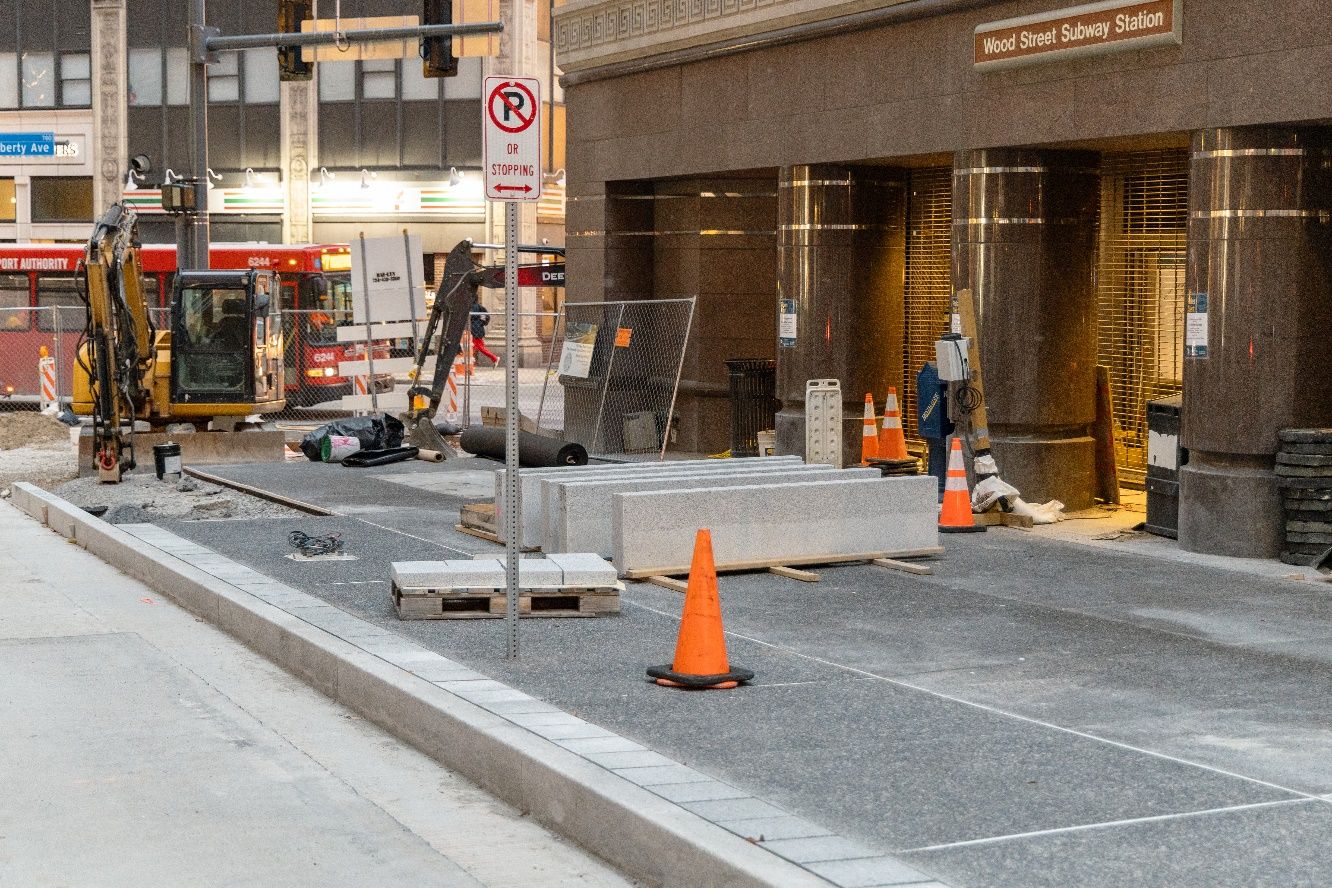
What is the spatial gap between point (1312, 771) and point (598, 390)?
1732cm

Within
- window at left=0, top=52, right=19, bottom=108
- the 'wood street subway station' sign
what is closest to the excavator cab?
the 'wood street subway station' sign

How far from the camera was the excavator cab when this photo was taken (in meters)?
27.6

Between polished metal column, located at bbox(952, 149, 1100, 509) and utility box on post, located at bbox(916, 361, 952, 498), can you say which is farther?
utility box on post, located at bbox(916, 361, 952, 498)

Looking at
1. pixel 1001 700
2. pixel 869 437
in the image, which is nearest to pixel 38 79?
pixel 869 437

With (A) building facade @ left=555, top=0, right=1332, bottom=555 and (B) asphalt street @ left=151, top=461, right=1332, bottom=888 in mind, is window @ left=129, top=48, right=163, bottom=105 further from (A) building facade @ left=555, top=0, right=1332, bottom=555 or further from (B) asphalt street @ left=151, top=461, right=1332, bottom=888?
(B) asphalt street @ left=151, top=461, right=1332, bottom=888

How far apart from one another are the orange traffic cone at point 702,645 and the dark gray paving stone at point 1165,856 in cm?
302

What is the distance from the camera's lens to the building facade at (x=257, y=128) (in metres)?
56.2

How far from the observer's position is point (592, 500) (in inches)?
563

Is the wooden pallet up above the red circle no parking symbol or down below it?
below

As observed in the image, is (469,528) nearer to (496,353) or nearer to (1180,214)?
(1180,214)

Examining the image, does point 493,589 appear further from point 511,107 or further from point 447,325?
point 447,325

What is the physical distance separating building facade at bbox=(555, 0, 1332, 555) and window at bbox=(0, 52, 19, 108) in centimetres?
3978

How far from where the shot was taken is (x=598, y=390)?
24.6 m

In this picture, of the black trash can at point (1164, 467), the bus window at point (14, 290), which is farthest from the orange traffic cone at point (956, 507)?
the bus window at point (14, 290)
